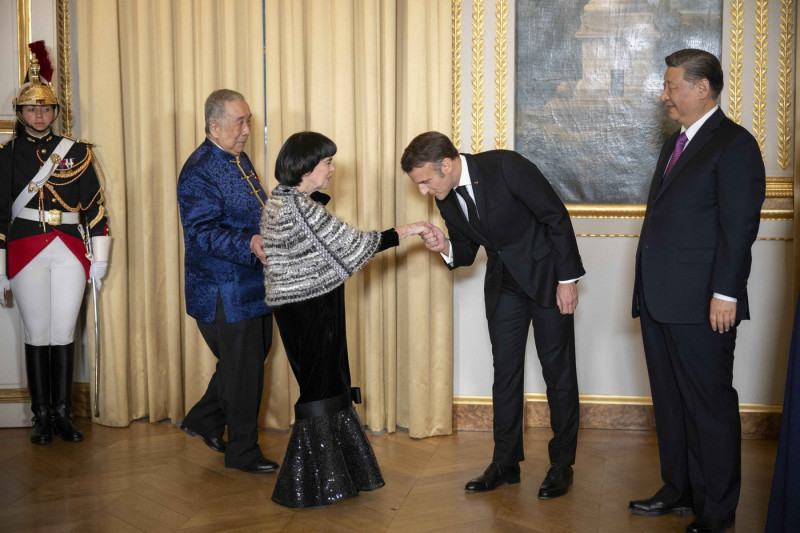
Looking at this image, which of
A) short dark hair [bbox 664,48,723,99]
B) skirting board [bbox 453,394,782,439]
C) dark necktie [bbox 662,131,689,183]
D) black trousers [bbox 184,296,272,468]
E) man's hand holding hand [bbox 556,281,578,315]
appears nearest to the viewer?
short dark hair [bbox 664,48,723,99]

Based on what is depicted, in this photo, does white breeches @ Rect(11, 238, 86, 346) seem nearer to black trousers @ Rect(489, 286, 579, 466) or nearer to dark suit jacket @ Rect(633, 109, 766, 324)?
black trousers @ Rect(489, 286, 579, 466)

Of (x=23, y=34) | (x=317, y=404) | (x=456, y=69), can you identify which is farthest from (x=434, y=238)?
(x=23, y=34)

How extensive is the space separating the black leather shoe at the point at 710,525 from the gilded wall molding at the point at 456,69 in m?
2.08

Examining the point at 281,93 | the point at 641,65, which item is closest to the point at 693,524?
the point at 641,65

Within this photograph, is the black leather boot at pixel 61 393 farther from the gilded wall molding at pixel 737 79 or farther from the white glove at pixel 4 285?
the gilded wall molding at pixel 737 79

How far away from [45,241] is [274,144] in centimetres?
121

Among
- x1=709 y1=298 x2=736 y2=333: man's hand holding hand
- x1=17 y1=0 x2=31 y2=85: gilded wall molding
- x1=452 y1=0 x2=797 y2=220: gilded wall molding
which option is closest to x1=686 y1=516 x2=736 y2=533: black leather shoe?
x1=709 y1=298 x2=736 y2=333: man's hand holding hand

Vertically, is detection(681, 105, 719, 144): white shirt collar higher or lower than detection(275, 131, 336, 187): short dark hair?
higher

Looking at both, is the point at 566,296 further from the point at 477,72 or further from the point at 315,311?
the point at 477,72

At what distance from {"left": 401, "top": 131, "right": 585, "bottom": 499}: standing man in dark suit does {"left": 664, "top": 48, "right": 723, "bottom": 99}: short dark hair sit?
65 cm

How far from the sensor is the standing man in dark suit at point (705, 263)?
258cm

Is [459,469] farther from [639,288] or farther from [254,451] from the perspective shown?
[639,288]

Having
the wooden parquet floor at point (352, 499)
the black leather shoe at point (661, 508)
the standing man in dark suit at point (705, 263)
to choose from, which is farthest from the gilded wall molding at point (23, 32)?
the black leather shoe at point (661, 508)

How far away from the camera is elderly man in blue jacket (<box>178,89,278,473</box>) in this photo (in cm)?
329
